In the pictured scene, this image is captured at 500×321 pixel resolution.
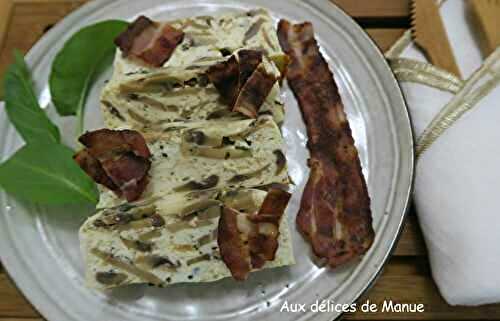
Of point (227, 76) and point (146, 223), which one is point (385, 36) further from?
point (146, 223)

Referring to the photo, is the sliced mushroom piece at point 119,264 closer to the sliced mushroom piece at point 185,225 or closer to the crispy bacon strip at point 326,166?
the sliced mushroom piece at point 185,225

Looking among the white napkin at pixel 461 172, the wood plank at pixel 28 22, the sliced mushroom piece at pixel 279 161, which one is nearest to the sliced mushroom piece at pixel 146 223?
the sliced mushroom piece at pixel 279 161

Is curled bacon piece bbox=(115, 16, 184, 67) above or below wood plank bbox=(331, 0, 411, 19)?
above

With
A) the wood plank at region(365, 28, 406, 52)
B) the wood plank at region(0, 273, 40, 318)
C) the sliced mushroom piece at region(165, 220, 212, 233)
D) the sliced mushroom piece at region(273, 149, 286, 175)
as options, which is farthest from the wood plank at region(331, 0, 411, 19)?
the wood plank at region(0, 273, 40, 318)

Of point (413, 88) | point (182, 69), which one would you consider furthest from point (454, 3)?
point (182, 69)

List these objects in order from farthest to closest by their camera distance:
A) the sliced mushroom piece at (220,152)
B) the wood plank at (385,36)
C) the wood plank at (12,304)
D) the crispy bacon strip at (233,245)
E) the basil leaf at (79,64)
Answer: the wood plank at (385,36) → the basil leaf at (79,64) → the wood plank at (12,304) → the sliced mushroom piece at (220,152) → the crispy bacon strip at (233,245)

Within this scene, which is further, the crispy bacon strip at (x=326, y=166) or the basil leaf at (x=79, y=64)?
the basil leaf at (x=79, y=64)

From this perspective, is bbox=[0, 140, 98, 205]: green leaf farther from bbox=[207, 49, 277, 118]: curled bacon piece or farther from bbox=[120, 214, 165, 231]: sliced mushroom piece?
bbox=[207, 49, 277, 118]: curled bacon piece
